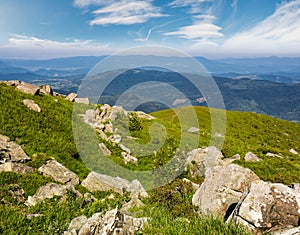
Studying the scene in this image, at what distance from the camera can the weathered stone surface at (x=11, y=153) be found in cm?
1435

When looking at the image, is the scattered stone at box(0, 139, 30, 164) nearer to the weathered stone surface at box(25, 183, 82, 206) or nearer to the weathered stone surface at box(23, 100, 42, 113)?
the weathered stone surface at box(25, 183, 82, 206)

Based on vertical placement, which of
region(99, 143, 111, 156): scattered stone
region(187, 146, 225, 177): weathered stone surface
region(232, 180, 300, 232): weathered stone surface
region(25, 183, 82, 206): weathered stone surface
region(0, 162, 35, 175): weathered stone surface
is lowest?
region(187, 146, 225, 177): weathered stone surface

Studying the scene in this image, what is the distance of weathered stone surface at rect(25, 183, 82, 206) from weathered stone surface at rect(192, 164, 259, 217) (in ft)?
20.8

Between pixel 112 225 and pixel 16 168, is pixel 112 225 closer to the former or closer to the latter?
pixel 112 225

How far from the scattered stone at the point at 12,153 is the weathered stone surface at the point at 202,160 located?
12.6m

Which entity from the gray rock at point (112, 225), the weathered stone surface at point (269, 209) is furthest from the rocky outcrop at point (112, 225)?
the weathered stone surface at point (269, 209)

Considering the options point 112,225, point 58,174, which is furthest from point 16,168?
point 112,225

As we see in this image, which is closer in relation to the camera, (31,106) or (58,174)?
(58,174)

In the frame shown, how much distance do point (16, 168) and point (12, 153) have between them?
77.4 inches

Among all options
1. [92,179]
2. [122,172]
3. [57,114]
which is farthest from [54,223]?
[57,114]

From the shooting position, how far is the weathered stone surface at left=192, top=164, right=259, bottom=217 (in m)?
9.92

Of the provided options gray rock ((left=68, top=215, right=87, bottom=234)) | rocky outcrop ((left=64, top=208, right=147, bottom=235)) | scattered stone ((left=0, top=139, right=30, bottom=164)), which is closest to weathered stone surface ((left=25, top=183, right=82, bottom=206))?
gray rock ((left=68, top=215, right=87, bottom=234))

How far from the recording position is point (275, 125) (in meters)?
92.1

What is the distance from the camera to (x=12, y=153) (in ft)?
49.5
